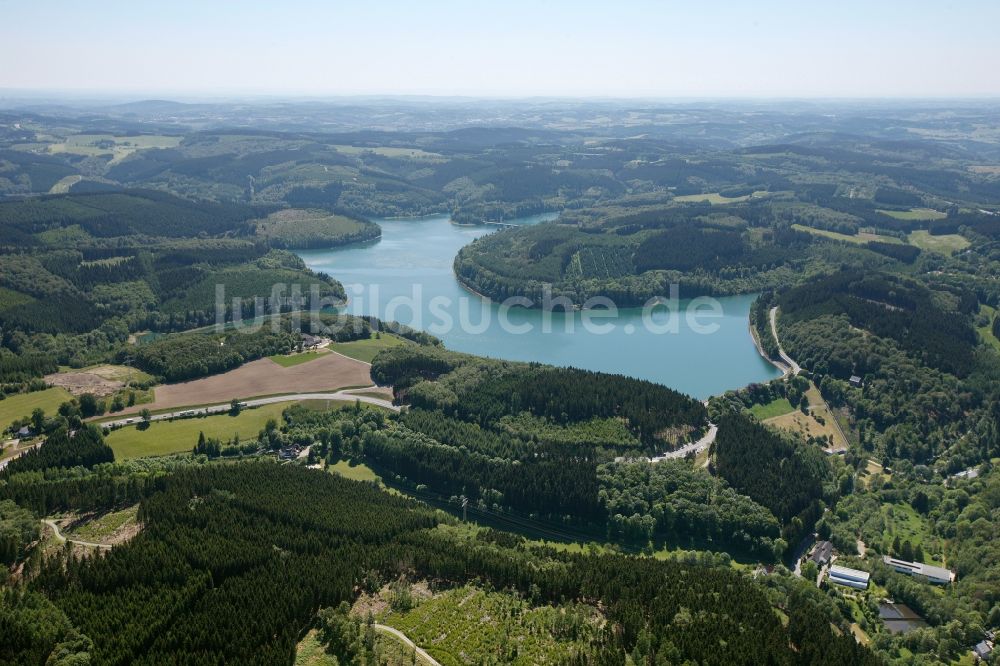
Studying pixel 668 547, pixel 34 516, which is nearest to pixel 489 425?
pixel 668 547

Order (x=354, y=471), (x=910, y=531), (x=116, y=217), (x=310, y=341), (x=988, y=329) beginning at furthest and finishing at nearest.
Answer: (x=116, y=217), (x=988, y=329), (x=310, y=341), (x=354, y=471), (x=910, y=531)

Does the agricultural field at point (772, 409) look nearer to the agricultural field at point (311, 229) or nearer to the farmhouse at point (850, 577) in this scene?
the farmhouse at point (850, 577)

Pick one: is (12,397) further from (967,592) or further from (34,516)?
(967,592)

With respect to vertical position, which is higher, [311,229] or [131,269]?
[131,269]

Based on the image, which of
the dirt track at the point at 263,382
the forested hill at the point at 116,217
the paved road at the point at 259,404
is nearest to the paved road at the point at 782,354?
the paved road at the point at 259,404

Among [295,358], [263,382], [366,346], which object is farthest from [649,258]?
[263,382]

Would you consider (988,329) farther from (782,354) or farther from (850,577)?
(850,577)

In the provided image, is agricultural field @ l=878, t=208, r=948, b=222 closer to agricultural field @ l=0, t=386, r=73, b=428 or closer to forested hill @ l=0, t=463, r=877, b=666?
forested hill @ l=0, t=463, r=877, b=666
